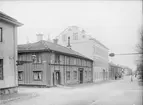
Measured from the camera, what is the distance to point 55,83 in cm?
2562

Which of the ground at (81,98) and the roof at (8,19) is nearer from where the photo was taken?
the ground at (81,98)

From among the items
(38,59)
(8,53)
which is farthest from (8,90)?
(38,59)

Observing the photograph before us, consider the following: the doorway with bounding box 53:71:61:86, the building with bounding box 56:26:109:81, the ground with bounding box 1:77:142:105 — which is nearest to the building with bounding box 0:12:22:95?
the ground with bounding box 1:77:142:105

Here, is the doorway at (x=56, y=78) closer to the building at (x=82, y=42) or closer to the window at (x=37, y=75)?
the window at (x=37, y=75)

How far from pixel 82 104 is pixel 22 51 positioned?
15526 millimetres

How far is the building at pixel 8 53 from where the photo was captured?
51.7 ft

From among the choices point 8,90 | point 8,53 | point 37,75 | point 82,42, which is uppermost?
point 82,42

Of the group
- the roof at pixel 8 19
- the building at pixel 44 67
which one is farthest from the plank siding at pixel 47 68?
the roof at pixel 8 19

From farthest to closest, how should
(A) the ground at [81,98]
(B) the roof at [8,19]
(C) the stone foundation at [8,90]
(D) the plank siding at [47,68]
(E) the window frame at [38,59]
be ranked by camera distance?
(E) the window frame at [38,59] < (D) the plank siding at [47,68] < (C) the stone foundation at [8,90] < (B) the roof at [8,19] < (A) the ground at [81,98]

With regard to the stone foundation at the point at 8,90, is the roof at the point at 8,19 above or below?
above

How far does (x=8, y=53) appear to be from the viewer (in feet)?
54.2

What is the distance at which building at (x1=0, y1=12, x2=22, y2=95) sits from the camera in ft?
51.7

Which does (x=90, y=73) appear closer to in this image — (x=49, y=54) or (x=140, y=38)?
(x=140, y=38)

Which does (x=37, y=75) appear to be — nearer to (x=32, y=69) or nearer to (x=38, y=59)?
(x=32, y=69)
